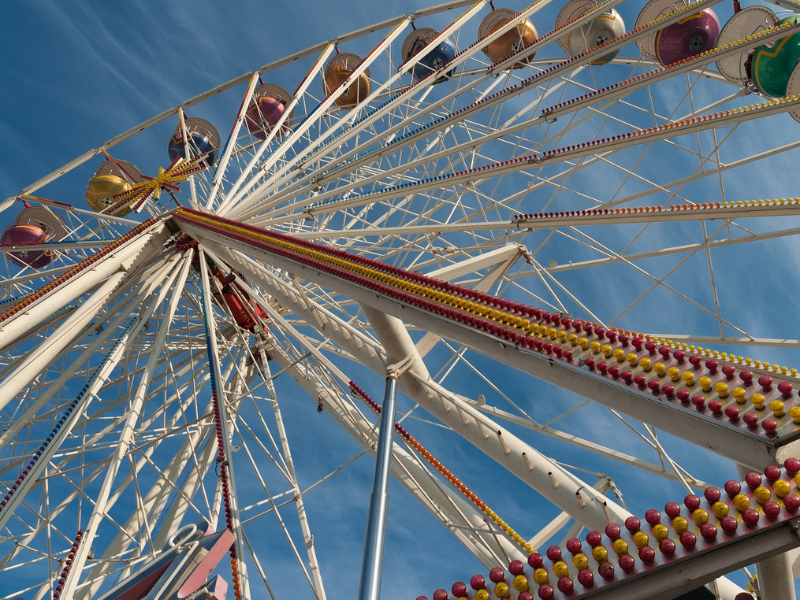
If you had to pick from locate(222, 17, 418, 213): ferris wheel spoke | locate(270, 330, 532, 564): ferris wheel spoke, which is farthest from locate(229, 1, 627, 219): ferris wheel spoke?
locate(270, 330, 532, 564): ferris wheel spoke

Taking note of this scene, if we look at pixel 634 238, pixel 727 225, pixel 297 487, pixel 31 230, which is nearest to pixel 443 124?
pixel 634 238

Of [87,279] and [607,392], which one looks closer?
[607,392]

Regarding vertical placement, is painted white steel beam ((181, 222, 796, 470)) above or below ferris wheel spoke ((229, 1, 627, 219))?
below

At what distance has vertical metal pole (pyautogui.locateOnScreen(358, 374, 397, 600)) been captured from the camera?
14.2 feet

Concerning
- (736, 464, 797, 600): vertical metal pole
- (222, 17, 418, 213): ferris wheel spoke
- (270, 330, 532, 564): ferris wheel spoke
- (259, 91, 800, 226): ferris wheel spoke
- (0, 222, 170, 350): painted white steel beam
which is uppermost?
(222, 17, 418, 213): ferris wheel spoke

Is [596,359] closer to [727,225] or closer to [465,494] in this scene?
[465,494]

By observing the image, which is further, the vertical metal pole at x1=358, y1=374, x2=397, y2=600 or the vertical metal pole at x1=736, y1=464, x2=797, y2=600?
the vertical metal pole at x1=358, y1=374, x2=397, y2=600

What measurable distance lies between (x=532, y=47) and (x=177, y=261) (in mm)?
9651

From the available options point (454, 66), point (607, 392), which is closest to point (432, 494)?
point (607, 392)

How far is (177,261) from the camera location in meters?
14.5

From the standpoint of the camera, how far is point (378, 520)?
488cm

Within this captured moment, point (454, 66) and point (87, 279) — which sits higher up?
point (454, 66)

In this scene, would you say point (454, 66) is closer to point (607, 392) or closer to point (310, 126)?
point (310, 126)

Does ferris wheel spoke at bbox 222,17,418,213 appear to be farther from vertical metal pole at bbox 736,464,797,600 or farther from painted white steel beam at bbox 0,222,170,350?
vertical metal pole at bbox 736,464,797,600
